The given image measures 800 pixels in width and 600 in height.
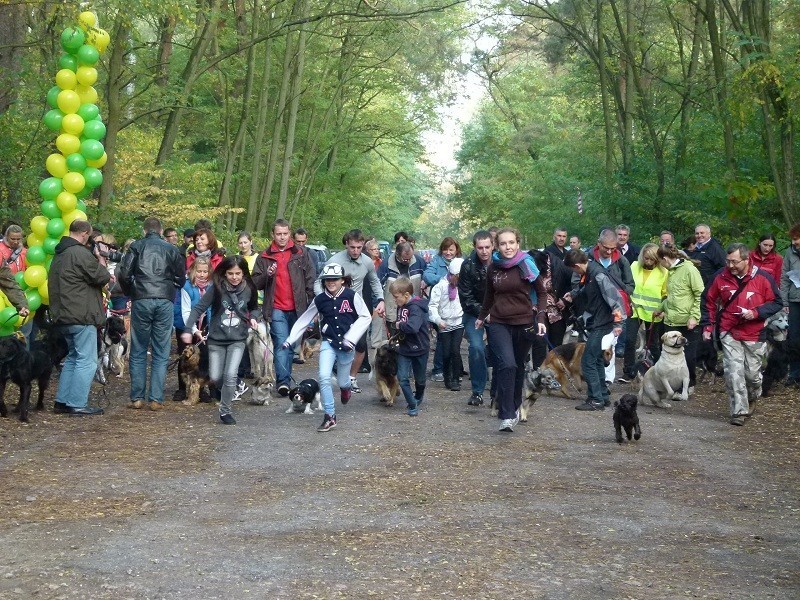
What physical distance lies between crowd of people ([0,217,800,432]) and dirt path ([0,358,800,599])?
640mm

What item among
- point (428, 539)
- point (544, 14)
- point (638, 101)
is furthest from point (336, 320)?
point (544, 14)

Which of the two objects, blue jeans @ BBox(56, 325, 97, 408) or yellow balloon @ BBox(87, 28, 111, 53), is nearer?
blue jeans @ BBox(56, 325, 97, 408)

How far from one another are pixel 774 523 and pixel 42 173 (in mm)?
14892

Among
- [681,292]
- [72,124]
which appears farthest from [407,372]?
[72,124]

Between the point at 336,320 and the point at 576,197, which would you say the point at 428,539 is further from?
the point at 576,197

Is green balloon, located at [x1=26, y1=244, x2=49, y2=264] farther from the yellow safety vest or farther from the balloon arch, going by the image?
the yellow safety vest

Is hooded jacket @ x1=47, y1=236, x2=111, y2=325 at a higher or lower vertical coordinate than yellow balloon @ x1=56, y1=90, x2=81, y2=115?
lower

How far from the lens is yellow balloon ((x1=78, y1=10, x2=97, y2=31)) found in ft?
48.1

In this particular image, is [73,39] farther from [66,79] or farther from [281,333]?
[281,333]

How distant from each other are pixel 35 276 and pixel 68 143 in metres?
1.82

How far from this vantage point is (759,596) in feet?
21.1

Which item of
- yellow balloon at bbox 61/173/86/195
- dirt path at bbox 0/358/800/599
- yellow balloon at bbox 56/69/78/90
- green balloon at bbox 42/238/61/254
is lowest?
dirt path at bbox 0/358/800/599

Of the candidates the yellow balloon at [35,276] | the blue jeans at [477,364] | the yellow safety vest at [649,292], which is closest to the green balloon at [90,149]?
the yellow balloon at [35,276]

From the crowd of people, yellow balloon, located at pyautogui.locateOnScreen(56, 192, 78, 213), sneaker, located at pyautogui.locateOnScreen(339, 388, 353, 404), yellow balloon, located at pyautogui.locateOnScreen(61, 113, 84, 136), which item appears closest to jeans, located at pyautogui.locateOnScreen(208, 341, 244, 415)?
the crowd of people
